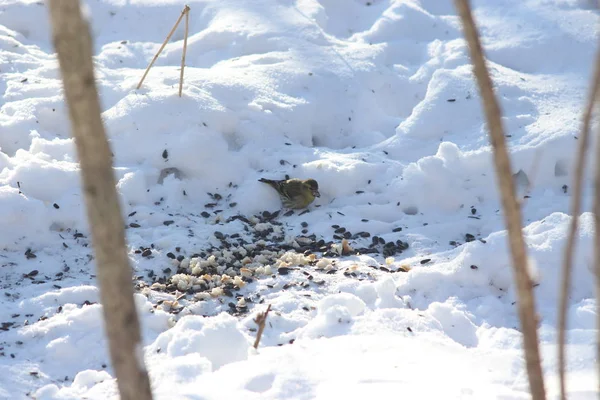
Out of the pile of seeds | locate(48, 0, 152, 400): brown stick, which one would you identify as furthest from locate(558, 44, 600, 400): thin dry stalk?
the pile of seeds

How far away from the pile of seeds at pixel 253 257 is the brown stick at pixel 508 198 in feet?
9.38

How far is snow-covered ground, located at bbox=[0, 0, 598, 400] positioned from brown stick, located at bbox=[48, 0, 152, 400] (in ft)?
5.63

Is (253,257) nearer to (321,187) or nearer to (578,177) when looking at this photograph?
(321,187)

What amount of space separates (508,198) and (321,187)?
168 inches

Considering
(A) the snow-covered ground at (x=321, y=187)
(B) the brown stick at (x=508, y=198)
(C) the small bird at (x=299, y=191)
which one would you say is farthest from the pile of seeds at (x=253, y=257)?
(B) the brown stick at (x=508, y=198)

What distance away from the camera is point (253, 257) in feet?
15.2

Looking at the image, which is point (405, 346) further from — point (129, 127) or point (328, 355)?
point (129, 127)

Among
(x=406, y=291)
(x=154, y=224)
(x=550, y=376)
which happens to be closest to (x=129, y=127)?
(x=154, y=224)

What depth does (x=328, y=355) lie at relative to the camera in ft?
9.97

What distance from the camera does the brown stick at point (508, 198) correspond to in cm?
114

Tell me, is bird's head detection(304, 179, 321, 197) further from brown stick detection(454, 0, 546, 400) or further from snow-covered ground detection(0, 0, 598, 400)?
brown stick detection(454, 0, 546, 400)

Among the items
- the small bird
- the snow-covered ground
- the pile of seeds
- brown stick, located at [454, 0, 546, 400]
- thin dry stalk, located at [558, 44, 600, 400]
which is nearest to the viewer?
thin dry stalk, located at [558, 44, 600, 400]

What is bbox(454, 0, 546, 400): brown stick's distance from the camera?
114cm

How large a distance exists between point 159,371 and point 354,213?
2396mm
